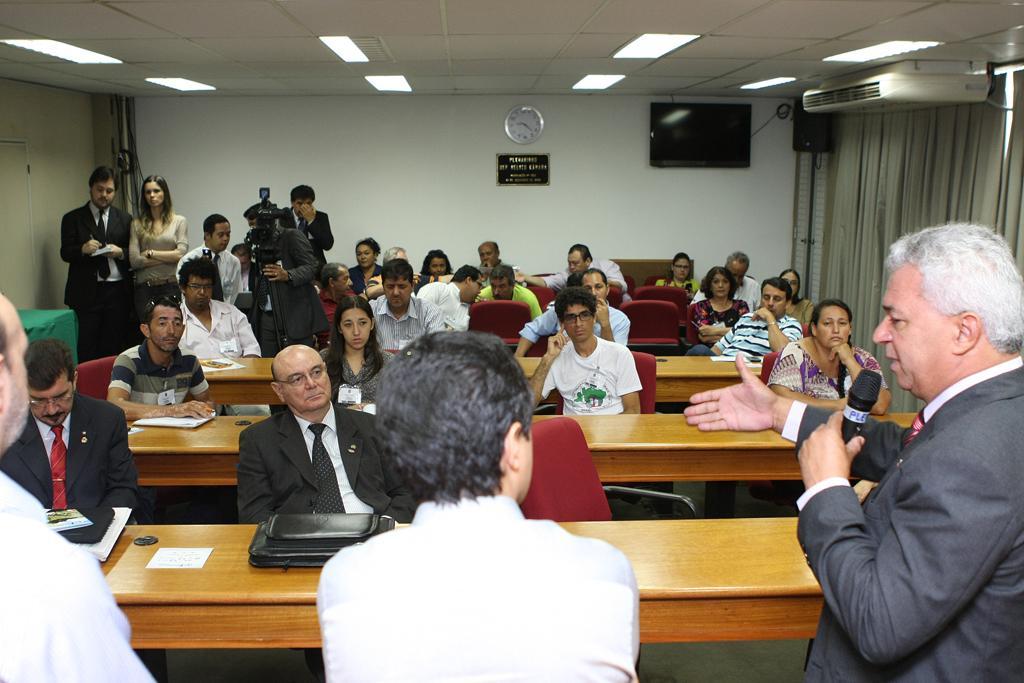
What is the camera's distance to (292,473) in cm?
296

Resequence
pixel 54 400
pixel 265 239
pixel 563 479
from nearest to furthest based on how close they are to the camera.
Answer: pixel 563 479
pixel 54 400
pixel 265 239

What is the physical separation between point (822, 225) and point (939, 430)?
949 cm

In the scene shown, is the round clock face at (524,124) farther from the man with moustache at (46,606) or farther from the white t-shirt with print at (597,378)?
the man with moustache at (46,606)

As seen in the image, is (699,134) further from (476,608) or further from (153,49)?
(476,608)

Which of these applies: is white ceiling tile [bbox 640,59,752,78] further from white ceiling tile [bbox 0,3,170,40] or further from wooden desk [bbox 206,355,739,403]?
white ceiling tile [bbox 0,3,170,40]

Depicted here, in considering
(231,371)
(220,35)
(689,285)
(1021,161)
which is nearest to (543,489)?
(231,371)

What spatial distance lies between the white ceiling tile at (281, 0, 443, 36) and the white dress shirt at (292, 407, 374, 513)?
103 inches

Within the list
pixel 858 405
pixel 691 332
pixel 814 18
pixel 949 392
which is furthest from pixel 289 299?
pixel 949 392

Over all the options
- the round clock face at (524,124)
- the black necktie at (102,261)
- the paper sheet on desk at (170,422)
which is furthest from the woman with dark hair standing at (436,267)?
the paper sheet on desk at (170,422)

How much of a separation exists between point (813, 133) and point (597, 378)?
22.2 ft

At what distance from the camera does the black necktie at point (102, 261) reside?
25.2 feet

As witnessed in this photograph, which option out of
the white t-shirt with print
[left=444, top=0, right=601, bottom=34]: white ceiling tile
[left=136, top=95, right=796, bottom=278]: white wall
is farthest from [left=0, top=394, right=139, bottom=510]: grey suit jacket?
[left=136, top=95, right=796, bottom=278]: white wall

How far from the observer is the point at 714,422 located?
6.50ft

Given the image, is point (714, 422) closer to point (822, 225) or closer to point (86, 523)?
point (86, 523)
